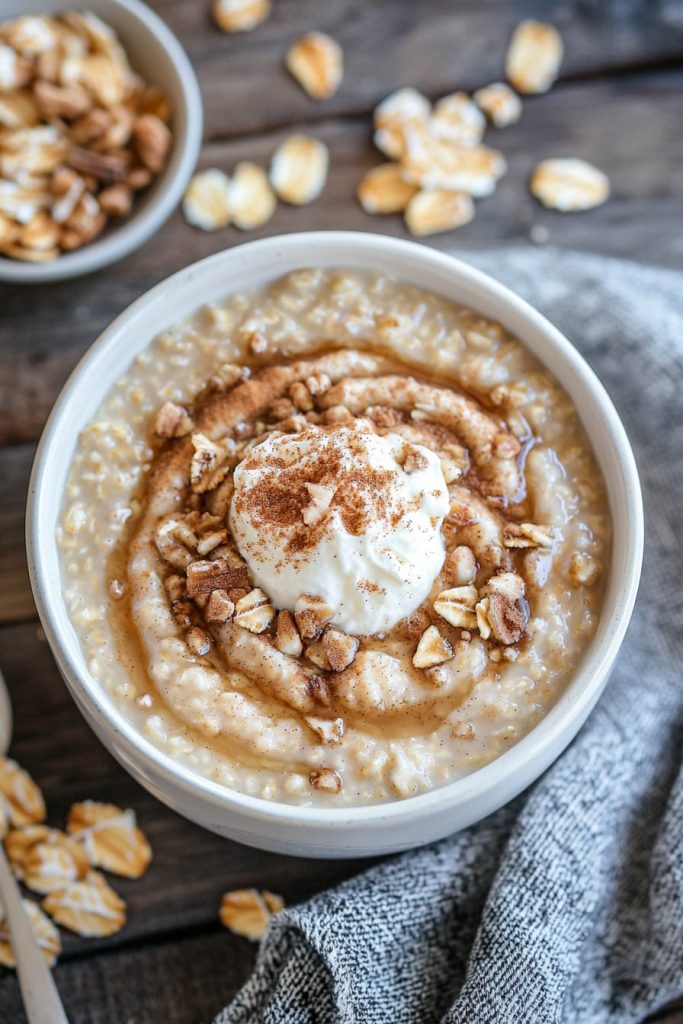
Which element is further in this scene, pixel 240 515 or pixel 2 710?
pixel 2 710

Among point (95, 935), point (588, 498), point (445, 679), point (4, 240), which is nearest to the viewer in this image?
point (445, 679)

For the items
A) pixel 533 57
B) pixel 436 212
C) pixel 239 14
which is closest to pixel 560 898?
pixel 436 212

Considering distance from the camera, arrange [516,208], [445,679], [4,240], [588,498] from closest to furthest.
Result: [445,679] < [588,498] < [4,240] < [516,208]

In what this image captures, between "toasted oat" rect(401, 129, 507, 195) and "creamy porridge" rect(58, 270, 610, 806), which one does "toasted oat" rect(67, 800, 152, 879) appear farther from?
"toasted oat" rect(401, 129, 507, 195)

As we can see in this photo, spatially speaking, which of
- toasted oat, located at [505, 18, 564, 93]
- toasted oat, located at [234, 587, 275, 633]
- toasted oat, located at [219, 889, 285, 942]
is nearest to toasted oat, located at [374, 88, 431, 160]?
toasted oat, located at [505, 18, 564, 93]

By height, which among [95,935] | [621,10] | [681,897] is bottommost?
[95,935]

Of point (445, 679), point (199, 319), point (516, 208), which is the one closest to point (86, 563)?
point (199, 319)

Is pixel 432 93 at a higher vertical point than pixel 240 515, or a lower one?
higher

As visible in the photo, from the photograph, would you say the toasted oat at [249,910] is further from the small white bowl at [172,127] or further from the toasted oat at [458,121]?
the toasted oat at [458,121]

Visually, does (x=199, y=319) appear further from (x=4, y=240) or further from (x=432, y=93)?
(x=432, y=93)
